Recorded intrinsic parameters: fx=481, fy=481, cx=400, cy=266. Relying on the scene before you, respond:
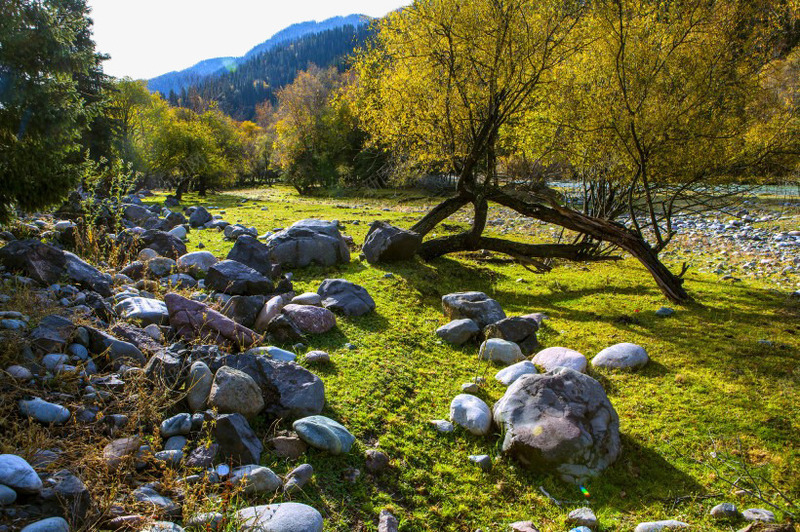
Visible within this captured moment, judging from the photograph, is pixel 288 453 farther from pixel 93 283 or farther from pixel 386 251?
pixel 386 251

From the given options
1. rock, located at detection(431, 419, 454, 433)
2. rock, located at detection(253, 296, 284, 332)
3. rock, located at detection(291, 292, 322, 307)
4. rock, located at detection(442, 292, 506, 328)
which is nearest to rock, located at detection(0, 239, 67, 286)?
rock, located at detection(253, 296, 284, 332)

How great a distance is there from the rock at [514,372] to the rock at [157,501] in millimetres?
4272

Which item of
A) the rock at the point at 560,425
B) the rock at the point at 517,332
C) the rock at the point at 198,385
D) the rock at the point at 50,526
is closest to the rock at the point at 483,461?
the rock at the point at 560,425

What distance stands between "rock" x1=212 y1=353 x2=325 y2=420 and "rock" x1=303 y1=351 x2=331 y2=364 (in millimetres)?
973

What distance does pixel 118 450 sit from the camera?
3787mm

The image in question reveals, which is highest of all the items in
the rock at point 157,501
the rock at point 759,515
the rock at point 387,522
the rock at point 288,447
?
the rock at point 157,501

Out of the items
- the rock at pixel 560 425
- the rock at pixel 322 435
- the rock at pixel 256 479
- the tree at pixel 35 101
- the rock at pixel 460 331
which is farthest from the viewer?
the rock at pixel 460 331

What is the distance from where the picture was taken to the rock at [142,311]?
19.8 ft

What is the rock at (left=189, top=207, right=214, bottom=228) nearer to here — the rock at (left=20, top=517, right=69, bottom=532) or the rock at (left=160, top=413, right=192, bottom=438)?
the rock at (left=160, top=413, right=192, bottom=438)

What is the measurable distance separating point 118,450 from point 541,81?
1131cm

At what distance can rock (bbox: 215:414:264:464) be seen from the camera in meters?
4.12

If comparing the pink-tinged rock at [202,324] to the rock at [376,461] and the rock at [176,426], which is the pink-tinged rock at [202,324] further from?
the rock at [376,461]

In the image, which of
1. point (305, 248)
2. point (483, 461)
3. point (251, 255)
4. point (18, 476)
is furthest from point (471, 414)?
point (305, 248)

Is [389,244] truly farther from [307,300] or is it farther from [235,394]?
[235,394]
